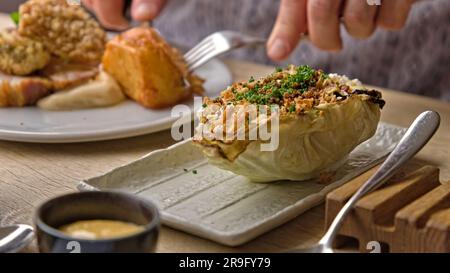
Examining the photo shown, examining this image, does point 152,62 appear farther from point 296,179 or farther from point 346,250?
point 346,250

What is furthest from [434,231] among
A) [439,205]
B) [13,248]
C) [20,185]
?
[20,185]

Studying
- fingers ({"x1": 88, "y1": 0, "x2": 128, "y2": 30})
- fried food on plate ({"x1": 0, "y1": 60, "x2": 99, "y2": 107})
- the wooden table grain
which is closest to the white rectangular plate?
the wooden table grain

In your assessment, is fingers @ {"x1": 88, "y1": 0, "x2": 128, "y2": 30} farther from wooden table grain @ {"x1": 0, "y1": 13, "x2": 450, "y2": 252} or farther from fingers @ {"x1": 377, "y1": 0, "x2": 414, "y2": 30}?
fingers @ {"x1": 377, "y1": 0, "x2": 414, "y2": 30}

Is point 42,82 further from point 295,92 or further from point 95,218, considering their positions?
point 95,218

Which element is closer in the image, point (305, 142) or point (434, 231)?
point (434, 231)

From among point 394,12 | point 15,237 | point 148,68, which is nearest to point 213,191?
point 15,237

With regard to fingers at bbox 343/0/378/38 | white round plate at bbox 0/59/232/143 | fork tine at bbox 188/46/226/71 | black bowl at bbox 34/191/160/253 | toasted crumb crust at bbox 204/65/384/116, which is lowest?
white round plate at bbox 0/59/232/143
